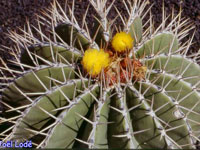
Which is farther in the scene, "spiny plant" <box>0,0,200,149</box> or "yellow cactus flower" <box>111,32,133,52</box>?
"yellow cactus flower" <box>111,32,133,52</box>

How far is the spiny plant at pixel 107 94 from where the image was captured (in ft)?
4.16

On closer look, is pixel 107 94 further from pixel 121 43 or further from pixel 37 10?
pixel 37 10

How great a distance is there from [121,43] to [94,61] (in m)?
0.17

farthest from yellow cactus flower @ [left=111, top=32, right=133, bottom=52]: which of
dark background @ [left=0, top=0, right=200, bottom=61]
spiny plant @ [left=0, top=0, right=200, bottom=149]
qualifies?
dark background @ [left=0, top=0, right=200, bottom=61]

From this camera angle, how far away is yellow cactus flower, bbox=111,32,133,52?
144 centimetres

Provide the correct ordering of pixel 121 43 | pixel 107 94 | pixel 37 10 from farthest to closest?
pixel 37 10
pixel 121 43
pixel 107 94

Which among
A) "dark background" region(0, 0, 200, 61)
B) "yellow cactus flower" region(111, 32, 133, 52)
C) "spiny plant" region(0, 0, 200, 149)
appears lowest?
"spiny plant" region(0, 0, 200, 149)

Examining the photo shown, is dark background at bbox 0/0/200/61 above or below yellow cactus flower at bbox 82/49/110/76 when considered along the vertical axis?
above

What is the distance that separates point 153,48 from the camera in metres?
1.49

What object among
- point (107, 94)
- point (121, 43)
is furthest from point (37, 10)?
point (107, 94)

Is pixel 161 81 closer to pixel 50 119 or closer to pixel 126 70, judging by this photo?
pixel 126 70

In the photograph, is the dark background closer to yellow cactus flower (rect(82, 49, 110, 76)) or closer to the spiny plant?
the spiny plant

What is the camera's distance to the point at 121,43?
4.71 feet

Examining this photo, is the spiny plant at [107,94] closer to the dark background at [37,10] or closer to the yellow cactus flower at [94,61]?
the yellow cactus flower at [94,61]
